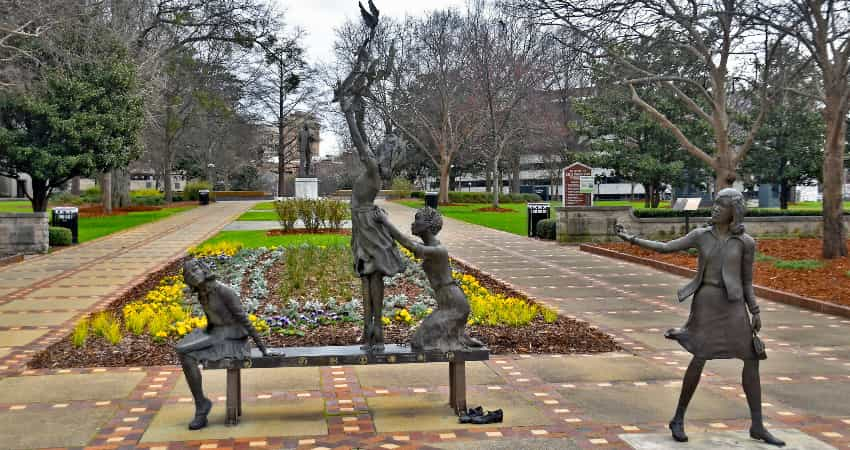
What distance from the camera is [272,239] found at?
21562 millimetres

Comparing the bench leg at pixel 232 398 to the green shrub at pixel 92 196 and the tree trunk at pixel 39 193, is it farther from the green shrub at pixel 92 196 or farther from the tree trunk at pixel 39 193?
the green shrub at pixel 92 196

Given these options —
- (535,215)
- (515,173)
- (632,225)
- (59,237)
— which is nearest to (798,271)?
(632,225)

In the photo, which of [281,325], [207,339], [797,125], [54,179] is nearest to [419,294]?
[281,325]

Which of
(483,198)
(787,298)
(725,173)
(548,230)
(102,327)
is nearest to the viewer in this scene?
(102,327)

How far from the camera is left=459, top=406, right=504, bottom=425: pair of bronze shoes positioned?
18.3ft

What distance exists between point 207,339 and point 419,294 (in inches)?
262

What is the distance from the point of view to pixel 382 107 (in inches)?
1823

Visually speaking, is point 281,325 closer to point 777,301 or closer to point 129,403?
point 129,403

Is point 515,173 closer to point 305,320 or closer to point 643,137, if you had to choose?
point 643,137

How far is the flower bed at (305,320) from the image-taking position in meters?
8.17

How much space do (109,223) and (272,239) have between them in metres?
12.6

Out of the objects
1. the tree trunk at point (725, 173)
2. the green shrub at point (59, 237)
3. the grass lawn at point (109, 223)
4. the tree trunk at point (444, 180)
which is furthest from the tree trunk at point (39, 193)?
the tree trunk at point (444, 180)

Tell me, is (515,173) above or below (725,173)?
above

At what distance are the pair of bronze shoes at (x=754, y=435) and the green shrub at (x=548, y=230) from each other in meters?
18.5
